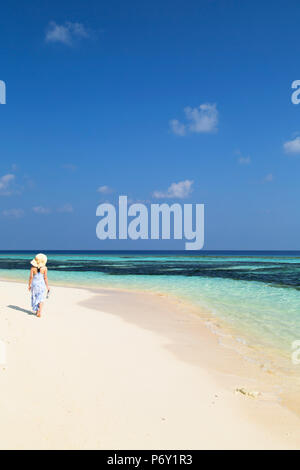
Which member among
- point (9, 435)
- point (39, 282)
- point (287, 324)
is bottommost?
point (287, 324)

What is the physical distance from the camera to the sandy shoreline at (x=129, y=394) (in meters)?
4.29

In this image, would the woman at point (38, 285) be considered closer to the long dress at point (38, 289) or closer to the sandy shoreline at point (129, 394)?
the long dress at point (38, 289)

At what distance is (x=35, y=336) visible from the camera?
8.89 m

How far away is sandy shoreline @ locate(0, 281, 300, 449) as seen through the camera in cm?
429

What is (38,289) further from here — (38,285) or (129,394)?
(129,394)

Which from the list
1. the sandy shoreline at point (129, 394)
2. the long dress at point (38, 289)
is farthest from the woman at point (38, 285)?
the sandy shoreline at point (129, 394)

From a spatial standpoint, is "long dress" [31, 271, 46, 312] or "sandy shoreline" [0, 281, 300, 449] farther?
"long dress" [31, 271, 46, 312]

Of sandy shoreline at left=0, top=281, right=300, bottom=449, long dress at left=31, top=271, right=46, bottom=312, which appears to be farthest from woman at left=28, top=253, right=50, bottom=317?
sandy shoreline at left=0, top=281, right=300, bottom=449

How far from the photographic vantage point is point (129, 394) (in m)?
5.56

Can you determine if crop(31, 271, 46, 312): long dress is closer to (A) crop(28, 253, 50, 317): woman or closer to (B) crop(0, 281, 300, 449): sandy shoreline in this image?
(A) crop(28, 253, 50, 317): woman

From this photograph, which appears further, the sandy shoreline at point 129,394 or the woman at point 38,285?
the woman at point 38,285
